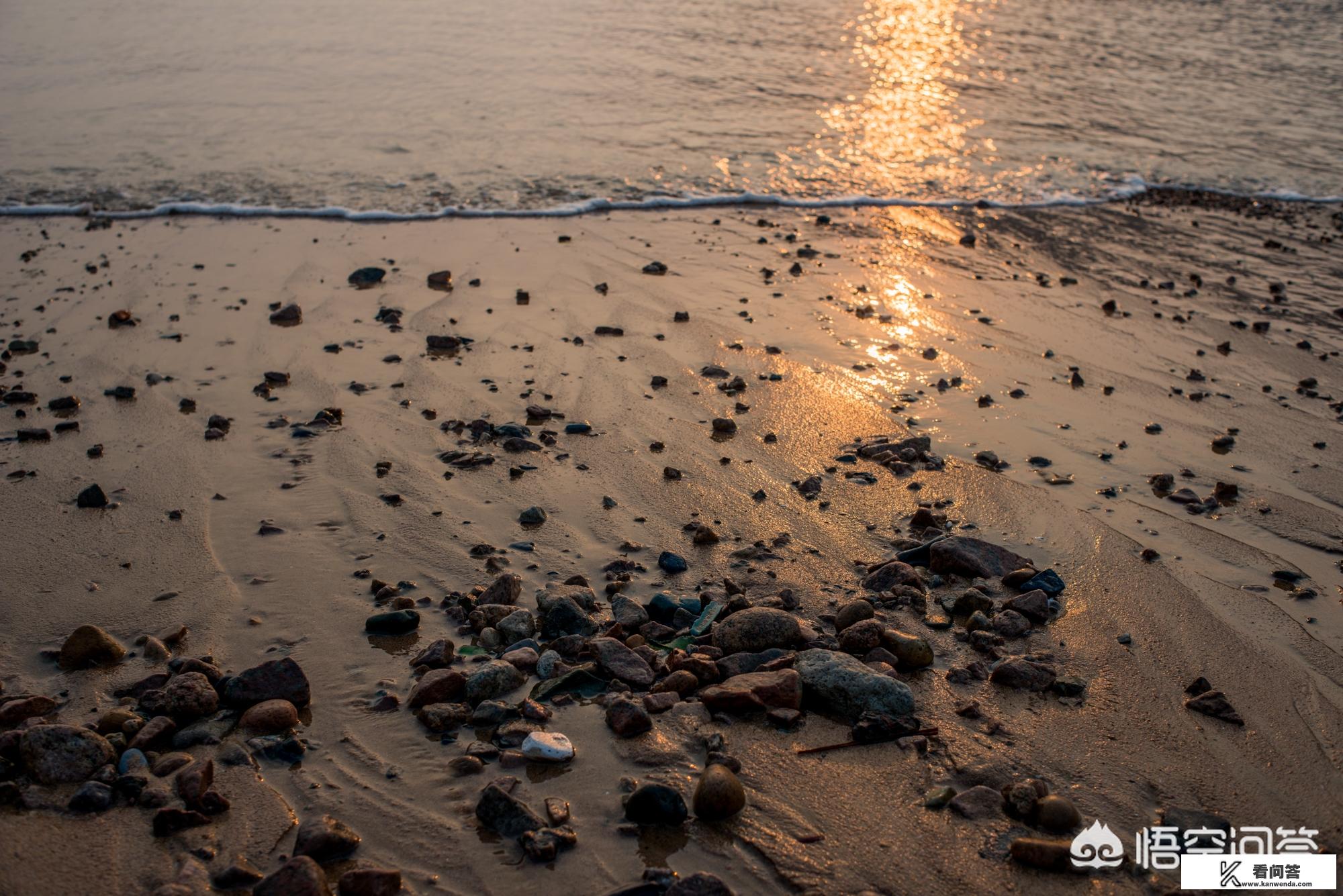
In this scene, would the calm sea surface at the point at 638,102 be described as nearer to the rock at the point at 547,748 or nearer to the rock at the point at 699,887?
the rock at the point at 547,748

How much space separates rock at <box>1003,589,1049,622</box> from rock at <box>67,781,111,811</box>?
2.80m

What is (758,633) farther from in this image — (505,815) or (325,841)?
(325,841)

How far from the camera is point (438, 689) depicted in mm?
3055

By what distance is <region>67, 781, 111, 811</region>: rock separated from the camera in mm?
2627

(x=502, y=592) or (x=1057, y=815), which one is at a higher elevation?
(x=502, y=592)

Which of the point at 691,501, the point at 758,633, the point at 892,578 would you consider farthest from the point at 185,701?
the point at 892,578

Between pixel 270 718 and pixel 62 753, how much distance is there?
52 centimetres

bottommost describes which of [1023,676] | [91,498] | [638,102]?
[1023,676]

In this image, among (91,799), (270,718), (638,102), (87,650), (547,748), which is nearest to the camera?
(91,799)

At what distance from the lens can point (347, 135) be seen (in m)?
10.2

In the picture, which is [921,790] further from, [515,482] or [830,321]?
[830,321]

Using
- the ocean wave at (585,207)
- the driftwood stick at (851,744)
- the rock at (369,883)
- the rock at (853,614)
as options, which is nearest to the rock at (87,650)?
the rock at (369,883)

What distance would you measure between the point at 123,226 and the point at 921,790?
7592 mm

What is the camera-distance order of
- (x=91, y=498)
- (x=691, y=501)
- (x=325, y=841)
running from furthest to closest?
(x=691, y=501), (x=91, y=498), (x=325, y=841)
